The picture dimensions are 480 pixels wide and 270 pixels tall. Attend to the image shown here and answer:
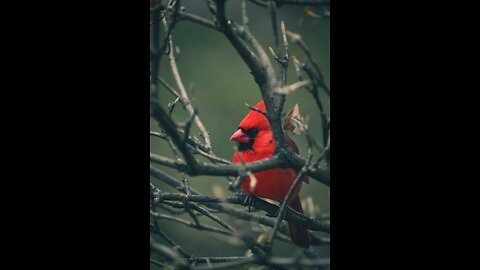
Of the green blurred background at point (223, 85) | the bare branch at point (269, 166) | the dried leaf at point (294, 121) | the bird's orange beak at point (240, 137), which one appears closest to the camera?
the bare branch at point (269, 166)

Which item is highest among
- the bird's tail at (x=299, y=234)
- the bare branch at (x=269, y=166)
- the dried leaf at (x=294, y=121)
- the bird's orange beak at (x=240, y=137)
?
the dried leaf at (x=294, y=121)

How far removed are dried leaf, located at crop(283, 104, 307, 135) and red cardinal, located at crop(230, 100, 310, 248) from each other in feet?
0.55

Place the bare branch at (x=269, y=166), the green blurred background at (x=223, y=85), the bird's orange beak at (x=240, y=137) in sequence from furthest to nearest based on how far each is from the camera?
the bird's orange beak at (x=240, y=137) → the green blurred background at (x=223, y=85) → the bare branch at (x=269, y=166)

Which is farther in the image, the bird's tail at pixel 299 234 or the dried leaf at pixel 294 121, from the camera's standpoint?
the bird's tail at pixel 299 234

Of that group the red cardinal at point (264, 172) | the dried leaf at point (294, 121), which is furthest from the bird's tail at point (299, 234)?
the dried leaf at point (294, 121)

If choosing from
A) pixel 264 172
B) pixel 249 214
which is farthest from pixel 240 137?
pixel 249 214

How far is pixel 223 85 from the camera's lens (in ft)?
8.75

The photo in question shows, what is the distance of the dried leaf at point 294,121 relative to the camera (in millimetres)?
2283

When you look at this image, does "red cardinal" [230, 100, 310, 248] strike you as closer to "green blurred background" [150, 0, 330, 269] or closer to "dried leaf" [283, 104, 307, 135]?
"green blurred background" [150, 0, 330, 269]

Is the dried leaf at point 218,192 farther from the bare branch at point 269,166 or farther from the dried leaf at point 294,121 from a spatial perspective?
the dried leaf at point 294,121
